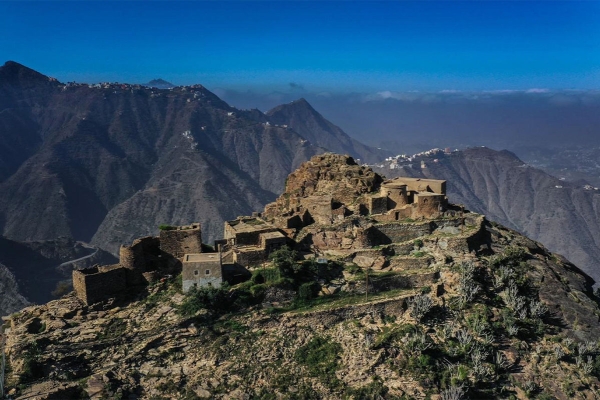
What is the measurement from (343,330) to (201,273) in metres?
9.62

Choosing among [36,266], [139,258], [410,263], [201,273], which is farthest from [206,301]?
[36,266]

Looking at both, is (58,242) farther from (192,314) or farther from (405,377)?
(405,377)

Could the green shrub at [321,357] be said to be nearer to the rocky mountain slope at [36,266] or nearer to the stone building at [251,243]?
the stone building at [251,243]

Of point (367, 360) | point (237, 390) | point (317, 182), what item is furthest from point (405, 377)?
point (317, 182)

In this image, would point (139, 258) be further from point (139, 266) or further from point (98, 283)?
point (98, 283)

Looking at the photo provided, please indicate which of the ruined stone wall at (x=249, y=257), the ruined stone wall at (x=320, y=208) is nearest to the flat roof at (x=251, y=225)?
the ruined stone wall at (x=249, y=257)

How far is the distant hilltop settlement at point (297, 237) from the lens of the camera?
30.4 meters

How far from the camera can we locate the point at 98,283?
98.3 ft

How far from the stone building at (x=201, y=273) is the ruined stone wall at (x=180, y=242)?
2.61 metres

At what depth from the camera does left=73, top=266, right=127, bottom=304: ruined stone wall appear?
29.5 metres

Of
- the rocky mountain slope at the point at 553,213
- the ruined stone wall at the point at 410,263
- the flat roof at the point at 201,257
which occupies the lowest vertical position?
the rocky mountain slope at the point at 553,213

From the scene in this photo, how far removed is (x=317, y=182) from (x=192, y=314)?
794 inches

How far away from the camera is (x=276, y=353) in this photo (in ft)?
89.1

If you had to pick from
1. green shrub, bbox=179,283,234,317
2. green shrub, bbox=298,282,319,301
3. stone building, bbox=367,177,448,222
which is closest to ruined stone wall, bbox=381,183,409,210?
stone building, bbox=367,177,448,222
